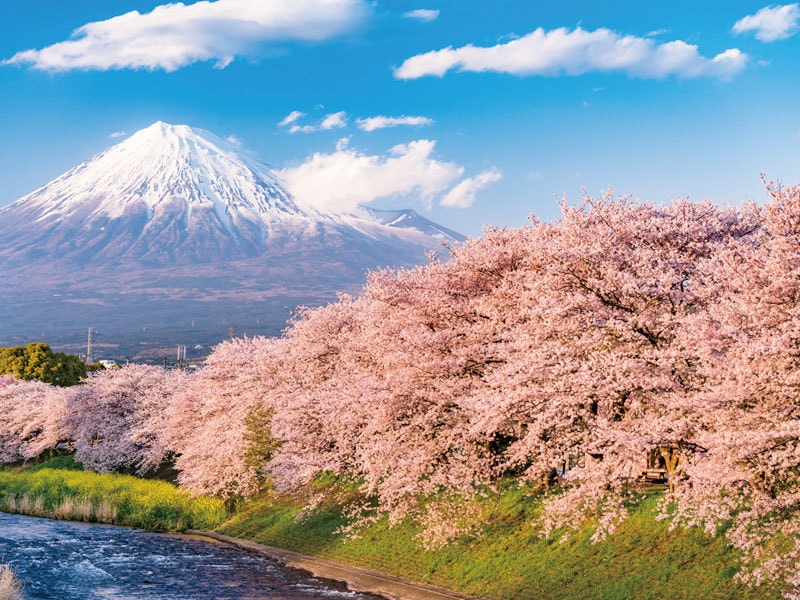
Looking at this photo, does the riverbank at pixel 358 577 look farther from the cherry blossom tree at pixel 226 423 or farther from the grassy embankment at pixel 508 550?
the cherry blossom tree at pixel 226 423

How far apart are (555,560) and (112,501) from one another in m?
30.5

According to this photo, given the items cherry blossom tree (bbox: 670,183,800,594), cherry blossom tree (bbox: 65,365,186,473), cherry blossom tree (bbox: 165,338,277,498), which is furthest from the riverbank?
cherry blossom tree (bbox: 65,365,186,473)

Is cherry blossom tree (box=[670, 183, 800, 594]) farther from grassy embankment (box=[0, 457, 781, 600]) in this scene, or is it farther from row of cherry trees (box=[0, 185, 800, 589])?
grassy embankment (box=[0, 457, 781, 600])

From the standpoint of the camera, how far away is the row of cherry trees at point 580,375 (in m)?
19.8

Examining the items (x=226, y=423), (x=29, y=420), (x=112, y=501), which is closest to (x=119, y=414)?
(x=29, y=420)

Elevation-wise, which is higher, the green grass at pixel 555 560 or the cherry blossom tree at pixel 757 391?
the cherry blossom tree at pixel 757 391

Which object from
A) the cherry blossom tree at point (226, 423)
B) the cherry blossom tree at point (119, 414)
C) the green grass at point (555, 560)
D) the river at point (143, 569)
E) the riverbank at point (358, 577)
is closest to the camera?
the green grass at point (555, 560)

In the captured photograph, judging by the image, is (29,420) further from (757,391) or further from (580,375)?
(757,391)

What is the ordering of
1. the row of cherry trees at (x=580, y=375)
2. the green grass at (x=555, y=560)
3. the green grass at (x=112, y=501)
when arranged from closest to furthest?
the row of cherry trees at (x=580, y=375) < the green grass at (x=555, y=560) < the green grass at (x=112, y=501)

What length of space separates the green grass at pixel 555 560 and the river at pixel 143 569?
2.54 m

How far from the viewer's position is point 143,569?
33031mm

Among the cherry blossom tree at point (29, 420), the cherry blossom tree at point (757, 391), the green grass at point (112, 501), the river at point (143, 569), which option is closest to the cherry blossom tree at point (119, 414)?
the cherry blossom tree at point (29, 420)

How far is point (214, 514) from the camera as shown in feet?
146

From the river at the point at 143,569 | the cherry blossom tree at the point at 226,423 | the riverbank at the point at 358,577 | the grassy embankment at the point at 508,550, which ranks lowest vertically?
the river at the point at 143,569
